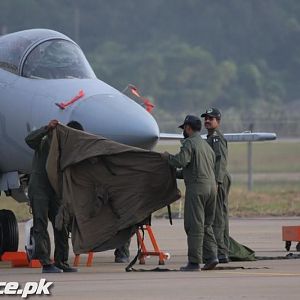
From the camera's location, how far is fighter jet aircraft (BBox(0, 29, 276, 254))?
1535cm

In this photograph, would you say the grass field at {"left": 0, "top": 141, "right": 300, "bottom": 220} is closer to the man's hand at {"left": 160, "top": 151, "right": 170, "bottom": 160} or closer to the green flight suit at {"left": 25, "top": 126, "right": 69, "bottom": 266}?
the green flight suit at {"left": 25, "top": 126, "right": 69, "bottom": 266}

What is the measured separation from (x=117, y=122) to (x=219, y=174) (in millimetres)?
1331

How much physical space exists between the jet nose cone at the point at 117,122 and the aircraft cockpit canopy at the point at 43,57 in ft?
4.34

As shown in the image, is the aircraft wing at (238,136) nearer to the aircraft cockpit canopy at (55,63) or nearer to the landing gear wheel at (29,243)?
the aircraft cockpit canopy at (55,63)

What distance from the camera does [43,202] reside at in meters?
14.8

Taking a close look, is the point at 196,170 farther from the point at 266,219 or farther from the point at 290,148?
the point at 290,148

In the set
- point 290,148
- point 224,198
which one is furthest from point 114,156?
point 290,148

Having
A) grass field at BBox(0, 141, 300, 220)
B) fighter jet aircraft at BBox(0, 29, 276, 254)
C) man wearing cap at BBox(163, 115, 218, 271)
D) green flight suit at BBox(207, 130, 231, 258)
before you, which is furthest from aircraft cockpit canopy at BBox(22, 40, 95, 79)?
grass field at BBox(0, 141, 300, 220)

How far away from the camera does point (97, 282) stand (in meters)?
13.2

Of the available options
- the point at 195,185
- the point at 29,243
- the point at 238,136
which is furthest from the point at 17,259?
the point at 238,136

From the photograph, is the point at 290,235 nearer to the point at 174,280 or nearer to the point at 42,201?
the point at 42,201

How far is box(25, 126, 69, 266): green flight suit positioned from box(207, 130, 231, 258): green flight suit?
183 centimetres

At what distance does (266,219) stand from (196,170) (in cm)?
1150

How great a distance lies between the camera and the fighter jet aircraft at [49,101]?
50.4 feet
